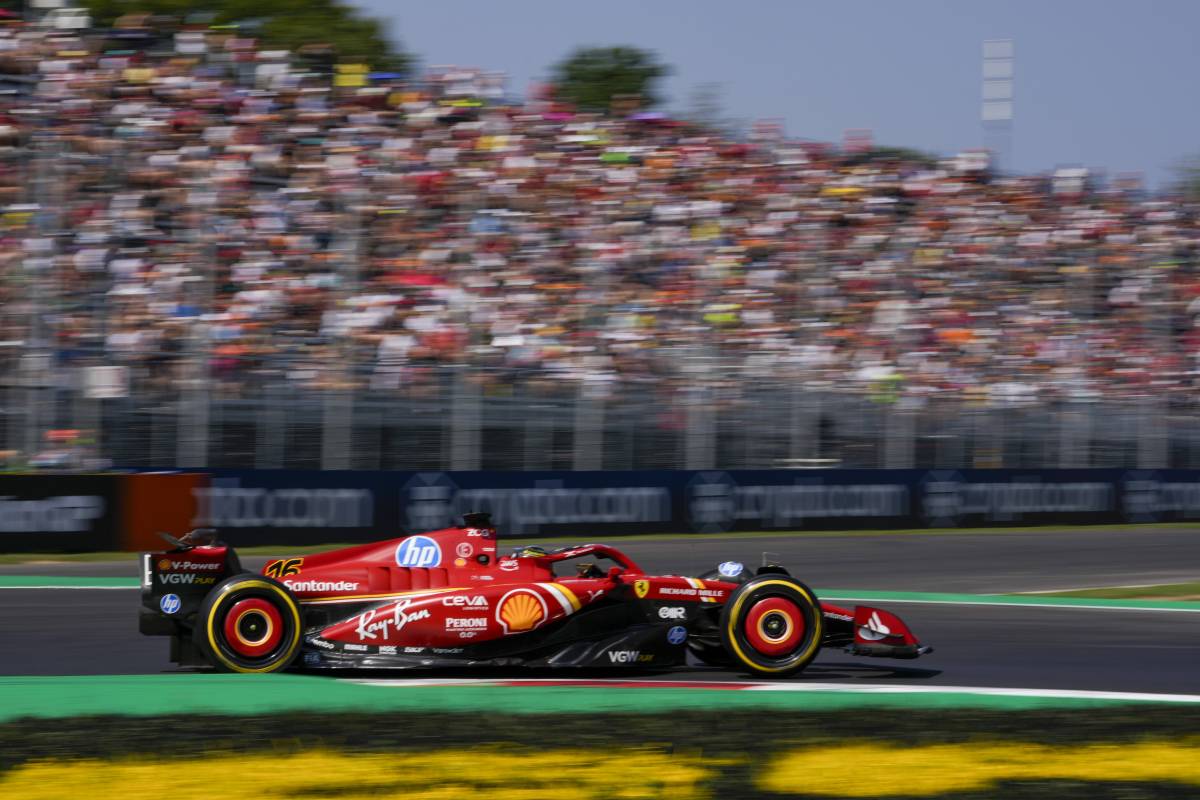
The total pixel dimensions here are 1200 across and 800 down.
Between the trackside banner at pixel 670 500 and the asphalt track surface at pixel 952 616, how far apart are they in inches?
22.0

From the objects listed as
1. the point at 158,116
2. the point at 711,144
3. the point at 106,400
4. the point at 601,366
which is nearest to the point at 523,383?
the point at 601,366

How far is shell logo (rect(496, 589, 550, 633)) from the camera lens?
7387 millimetres

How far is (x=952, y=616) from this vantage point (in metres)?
11.0

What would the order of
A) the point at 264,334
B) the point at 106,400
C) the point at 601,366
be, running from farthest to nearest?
the point at 601,366, the point at 264,334, the point at 106,400

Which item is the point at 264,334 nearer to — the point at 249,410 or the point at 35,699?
the point at 249,410

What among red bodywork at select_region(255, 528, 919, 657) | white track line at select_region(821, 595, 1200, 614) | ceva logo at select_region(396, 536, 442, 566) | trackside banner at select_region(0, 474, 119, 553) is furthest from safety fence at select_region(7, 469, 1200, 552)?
ceva logo at select_region(396, 536, 442, 566)


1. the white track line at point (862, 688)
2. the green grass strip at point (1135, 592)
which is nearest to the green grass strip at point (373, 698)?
the white track line at point (862, 688)

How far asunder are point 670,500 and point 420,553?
29.6 ft

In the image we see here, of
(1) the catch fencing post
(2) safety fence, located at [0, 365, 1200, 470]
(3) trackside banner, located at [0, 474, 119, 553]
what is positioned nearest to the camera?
(3) trackside banner, located at [0, 474, 119, 553]

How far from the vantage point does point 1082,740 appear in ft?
20.7

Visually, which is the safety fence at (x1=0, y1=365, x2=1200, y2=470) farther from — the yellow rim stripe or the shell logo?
the yellow rim stripe

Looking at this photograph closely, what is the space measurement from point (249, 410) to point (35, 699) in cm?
769

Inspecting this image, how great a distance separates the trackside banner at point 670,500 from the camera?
14445 mm

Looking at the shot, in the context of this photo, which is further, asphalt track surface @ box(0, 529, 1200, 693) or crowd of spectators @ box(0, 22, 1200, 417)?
crowd of spectators @ box(0, 22, 1200, 417)
